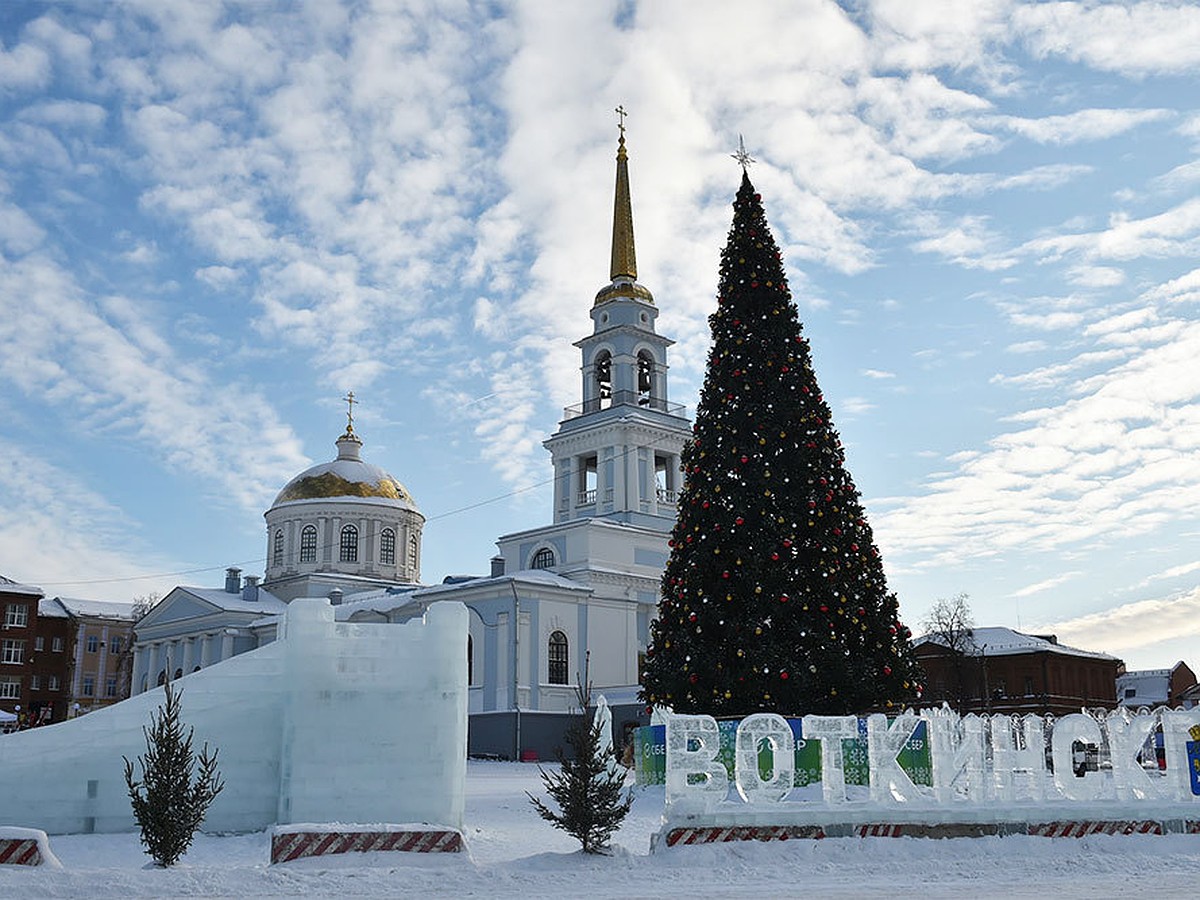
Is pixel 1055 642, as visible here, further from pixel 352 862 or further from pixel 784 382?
pixel 352 862

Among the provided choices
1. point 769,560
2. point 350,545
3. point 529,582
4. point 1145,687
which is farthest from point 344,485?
point 1145,687

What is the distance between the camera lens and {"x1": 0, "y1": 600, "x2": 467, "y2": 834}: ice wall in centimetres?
1487

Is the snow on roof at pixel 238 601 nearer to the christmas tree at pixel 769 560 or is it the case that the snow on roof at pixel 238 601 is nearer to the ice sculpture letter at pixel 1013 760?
the christmas tree at pixel 769 560

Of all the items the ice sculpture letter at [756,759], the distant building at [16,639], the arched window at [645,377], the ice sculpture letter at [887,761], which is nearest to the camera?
the ice sculpture letter at [756,759]

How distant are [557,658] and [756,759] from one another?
34295 millimetres

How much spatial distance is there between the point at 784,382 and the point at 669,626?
5.16m

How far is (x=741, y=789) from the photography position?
14.6m

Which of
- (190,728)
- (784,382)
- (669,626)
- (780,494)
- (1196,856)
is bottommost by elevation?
(1196,856)

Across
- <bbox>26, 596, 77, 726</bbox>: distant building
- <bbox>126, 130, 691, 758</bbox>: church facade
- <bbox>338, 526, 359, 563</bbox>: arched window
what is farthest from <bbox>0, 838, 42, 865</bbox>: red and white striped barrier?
<bbox>26, 596, 77, 726</bbox>: distant building

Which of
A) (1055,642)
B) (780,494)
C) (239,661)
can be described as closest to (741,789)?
(239,661)

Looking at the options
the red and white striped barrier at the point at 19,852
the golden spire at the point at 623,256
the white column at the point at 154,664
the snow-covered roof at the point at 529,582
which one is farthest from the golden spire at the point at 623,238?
the red and white striped barrier at the point at 19,852

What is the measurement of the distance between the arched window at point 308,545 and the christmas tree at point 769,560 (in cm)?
4654

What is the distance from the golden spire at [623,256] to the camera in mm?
56719

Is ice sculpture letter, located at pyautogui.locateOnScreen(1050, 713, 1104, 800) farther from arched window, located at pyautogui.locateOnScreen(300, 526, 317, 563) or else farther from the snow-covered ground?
arched window, located at pyautogui.locateOnScreen(300, 526, 317, 563)
